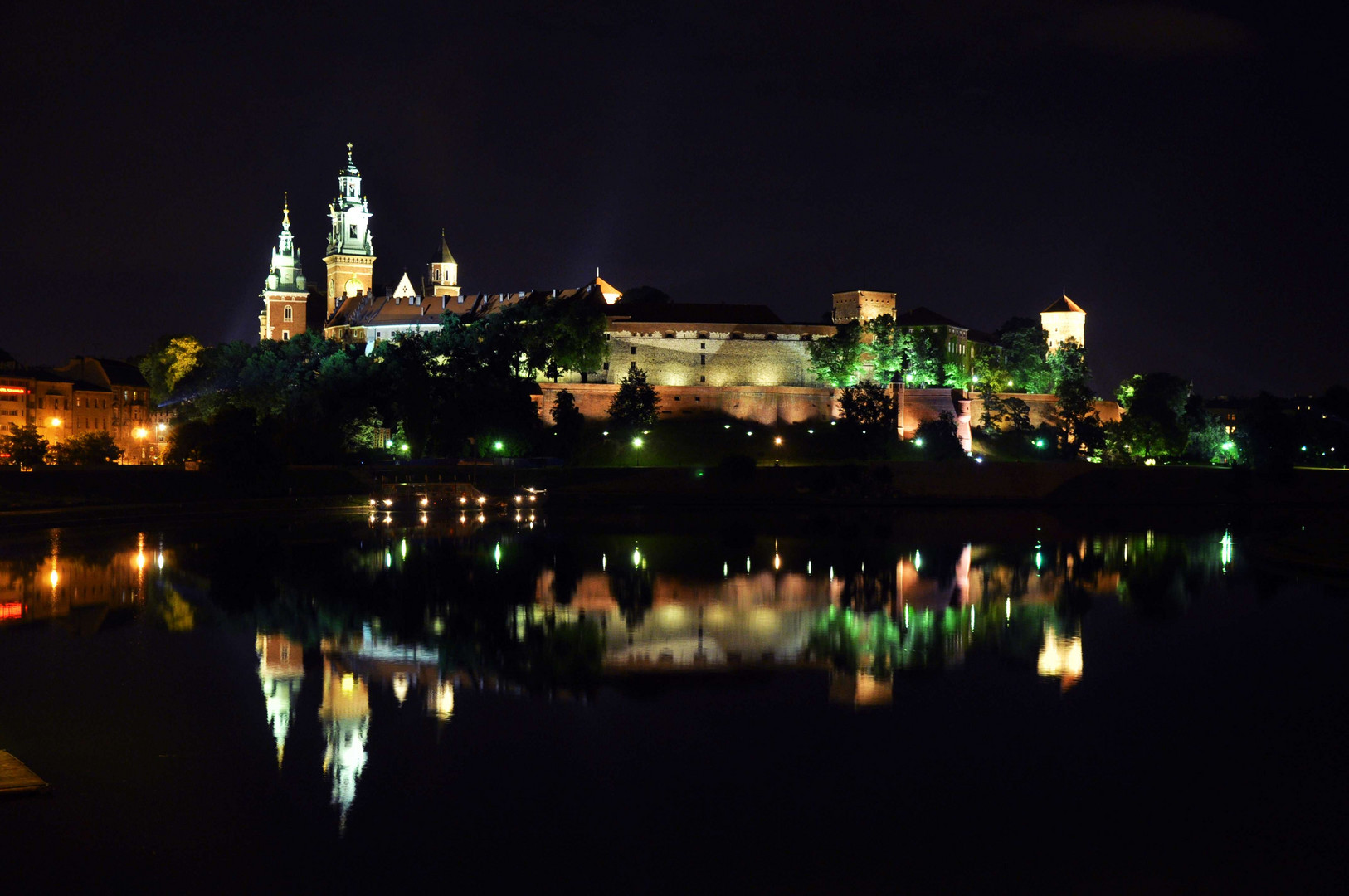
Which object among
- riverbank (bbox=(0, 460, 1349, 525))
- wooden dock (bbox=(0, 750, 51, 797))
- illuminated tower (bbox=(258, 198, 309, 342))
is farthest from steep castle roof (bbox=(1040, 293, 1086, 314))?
wooden dock (bbox=(0, 750, 51, 797))

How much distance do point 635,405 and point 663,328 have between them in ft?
22.8

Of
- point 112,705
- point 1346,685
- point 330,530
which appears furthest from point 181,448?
point 1346,685

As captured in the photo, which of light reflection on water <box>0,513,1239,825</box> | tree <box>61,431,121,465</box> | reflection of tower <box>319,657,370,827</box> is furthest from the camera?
tree <box>61,431,121,465</box>

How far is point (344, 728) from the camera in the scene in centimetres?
1190

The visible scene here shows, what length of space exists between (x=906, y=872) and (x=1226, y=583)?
17.7m

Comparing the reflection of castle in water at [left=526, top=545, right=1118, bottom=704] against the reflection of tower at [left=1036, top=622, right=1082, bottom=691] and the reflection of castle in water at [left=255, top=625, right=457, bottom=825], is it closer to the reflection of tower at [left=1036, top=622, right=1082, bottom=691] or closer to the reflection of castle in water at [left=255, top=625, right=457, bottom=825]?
the reflection of tower at [left=1036, top=622, right=1082, bottom=691]

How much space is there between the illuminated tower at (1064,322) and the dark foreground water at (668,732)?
174 ft

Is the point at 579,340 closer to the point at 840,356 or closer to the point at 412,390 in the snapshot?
the point at 412,390

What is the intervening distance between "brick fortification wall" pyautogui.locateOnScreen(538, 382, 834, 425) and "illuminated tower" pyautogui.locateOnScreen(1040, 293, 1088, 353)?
19.6 metres

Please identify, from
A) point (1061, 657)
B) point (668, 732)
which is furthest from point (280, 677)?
point (1061, 657)

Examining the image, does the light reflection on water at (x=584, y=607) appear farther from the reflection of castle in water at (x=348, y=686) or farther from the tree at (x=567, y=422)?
the tree at (x=567, y=422)

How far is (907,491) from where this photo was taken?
50500 millimetres

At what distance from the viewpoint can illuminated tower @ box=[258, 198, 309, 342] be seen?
7825 centimetres

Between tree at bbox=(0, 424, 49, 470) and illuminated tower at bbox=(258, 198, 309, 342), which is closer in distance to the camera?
tree at bbox=(0, 424, 49, 470)
